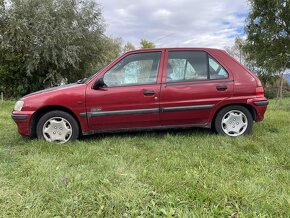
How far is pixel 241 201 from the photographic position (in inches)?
116

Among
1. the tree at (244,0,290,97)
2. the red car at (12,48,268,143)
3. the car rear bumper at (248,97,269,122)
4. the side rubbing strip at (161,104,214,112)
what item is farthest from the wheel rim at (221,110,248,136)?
the tree at (244,0,290,97)

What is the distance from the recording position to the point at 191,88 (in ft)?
17.3

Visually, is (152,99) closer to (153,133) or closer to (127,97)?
(127,97)

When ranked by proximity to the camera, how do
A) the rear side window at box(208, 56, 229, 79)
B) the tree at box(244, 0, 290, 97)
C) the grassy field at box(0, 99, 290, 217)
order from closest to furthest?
the grassy field at box(0, 99, 290, 217) → the rear side window at box(208, 56, 229, 79) → the tree at box(244, 0, 290, 97)

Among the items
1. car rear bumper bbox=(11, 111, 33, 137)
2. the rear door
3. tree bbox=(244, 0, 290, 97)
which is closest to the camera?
car rear bumper bbox=(11, 111, 33, 137)

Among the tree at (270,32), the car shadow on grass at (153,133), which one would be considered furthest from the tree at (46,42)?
the car shadow on grass at (153,133)

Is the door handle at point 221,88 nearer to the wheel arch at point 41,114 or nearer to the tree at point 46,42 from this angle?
the wheel arch at point 41,114

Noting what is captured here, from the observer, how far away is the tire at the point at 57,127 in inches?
204

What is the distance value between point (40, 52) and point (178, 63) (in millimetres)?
13724

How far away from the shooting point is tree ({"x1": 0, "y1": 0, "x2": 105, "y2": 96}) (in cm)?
1706

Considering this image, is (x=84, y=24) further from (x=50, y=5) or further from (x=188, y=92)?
(x=188, y=92)

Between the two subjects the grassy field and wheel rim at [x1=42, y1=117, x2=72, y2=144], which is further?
wheel rim at [x1=42, y1=117, x2=72, y2=144]

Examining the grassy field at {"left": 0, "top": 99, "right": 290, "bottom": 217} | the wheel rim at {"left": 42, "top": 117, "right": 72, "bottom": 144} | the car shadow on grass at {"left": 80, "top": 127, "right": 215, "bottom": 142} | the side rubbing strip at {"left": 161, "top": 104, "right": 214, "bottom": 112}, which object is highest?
the side rubbing strip at {"left": 161, "top": 104, "right": 214, "bottom": 112}

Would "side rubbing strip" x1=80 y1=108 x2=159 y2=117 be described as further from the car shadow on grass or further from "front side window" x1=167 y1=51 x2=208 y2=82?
"front side window" x1=167 y1=51 x2=208 y2=82
